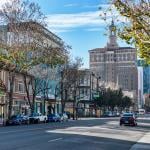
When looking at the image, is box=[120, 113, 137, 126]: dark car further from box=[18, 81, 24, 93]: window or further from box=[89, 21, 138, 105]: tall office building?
box=[89, 21, 138, 105]: tall office building

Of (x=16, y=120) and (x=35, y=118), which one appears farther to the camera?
(x=35, y=118)

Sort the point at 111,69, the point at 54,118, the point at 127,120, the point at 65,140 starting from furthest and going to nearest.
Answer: the point at 111,69
the point at 54,118
the point at 127,120
the point at 65,140

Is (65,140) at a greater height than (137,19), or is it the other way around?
(137,19)

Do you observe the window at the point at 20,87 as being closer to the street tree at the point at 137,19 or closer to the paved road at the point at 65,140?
the paved road at the point at 65,140

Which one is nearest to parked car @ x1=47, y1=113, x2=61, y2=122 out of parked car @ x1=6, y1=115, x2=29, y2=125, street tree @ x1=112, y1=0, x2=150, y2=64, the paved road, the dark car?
parked car @ x1=6, y1=115, x2=29, y2=125

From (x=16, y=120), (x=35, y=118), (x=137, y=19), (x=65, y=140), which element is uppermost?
(x=137, y=19)

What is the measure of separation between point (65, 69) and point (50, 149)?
7046 cm

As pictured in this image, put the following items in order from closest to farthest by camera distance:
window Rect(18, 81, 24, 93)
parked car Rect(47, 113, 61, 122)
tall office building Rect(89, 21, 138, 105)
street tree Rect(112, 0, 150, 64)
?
1. street tree Rect(112, 0, 150, 64)
2. parked car Rect(47, 113, 61, 122)
3. window Rect(18, 81, 24, 93)
4. tall office building Rect(89, 21, 138, 105)

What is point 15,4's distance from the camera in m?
61.6

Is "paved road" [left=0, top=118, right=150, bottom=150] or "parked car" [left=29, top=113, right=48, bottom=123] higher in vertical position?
"parked car" [left=29, top=113, right=48, bottom=123]

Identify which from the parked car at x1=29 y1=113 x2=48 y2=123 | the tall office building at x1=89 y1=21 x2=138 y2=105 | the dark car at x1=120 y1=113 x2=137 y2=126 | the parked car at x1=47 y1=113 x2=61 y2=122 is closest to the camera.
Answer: the dark car at x1=120 y1=113 x2=137 y2=126

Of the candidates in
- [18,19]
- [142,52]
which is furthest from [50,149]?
[18,19]

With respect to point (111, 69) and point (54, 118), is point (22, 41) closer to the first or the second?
point (54, 118)

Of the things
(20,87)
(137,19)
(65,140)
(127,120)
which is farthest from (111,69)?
(137,19)
